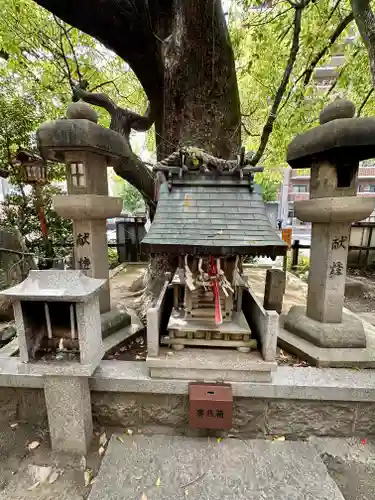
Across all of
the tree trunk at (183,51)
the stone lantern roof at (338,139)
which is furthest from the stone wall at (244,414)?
the stone lantern roof at (338,139)

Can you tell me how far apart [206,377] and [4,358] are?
2.66 m

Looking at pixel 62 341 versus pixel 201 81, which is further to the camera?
pixel 201 81

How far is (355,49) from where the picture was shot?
6.27 meters

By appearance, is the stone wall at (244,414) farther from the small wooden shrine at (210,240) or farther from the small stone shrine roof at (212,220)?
the small stone shrine roof at (212,220)

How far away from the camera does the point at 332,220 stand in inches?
122

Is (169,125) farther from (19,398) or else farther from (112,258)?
(112,258)

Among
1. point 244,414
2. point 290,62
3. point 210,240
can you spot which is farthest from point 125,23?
point 244,414

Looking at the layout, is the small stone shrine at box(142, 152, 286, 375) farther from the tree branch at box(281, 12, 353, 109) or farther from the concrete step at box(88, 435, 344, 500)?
the tree branch at box(281, 12, 353, 109)

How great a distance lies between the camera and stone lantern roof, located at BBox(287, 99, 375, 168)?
8.73 ft

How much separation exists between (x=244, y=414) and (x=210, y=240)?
2199 millimetres

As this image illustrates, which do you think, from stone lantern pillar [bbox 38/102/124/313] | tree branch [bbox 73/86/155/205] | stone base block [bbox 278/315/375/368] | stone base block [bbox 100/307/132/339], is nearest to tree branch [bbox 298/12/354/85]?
tree branch [bbox 73/86/155/205]

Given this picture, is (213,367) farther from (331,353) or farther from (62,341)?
(62,341)

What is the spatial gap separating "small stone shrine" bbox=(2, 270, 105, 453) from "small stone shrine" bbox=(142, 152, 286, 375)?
28.2 inches

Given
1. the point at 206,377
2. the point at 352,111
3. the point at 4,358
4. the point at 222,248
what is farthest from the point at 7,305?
the point at 352,111
